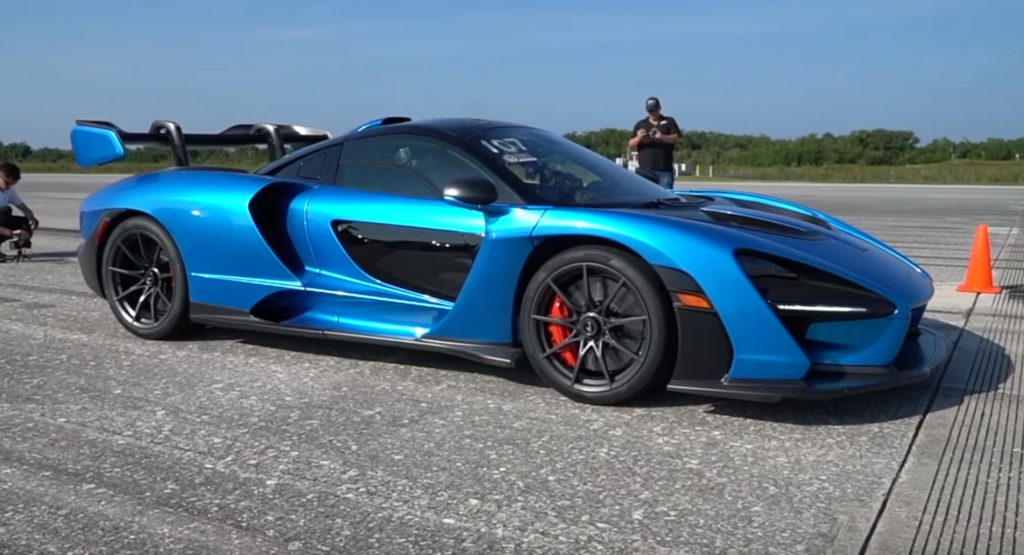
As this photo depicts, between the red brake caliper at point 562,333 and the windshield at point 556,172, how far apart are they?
19.8 inches

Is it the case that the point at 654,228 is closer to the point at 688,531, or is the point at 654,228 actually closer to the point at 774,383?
the point at 774,383

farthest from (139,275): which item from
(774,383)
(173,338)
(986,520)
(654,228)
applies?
(986,520)

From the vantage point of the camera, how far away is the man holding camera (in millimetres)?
9781

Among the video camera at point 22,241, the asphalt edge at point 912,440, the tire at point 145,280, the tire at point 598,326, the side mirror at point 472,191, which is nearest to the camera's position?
the asphalt edge at point 912,440

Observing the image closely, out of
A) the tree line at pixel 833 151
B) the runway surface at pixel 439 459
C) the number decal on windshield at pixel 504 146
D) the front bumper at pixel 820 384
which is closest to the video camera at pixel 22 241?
the runway surface at pixel 439 459

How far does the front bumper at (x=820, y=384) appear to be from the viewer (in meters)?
3.97

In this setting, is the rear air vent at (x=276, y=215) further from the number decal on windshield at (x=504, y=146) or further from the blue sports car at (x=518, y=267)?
the number decal on windshield at (x=504, y=146)

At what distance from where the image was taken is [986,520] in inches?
124

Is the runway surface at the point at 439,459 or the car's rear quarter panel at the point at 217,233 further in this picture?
the car's rear quarter panel at the point at 217,233

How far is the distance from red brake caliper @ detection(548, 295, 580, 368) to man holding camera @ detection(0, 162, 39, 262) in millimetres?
7110

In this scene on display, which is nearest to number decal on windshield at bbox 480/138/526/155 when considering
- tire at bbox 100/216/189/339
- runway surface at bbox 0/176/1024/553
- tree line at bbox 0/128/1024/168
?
runway surface at bbox 0/176/1024/553

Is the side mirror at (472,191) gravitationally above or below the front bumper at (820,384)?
above

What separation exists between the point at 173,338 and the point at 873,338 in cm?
372

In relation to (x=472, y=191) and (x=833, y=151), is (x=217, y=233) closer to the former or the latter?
(x=472, y=191)
